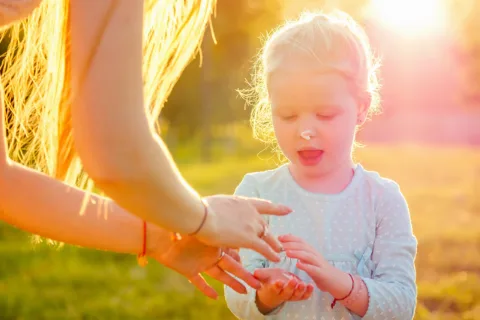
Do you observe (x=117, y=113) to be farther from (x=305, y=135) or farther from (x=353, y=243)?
(x=353, y=243)

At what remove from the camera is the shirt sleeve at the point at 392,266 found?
9.10ft

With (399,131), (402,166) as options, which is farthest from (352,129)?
(399,131)

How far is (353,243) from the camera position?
2.86 meters

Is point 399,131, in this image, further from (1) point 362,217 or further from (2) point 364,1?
(1) point 362,217

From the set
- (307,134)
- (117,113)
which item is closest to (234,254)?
(307,134)

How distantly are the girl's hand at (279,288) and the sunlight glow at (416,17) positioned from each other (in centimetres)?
1643

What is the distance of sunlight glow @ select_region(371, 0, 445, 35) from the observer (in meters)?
21.0

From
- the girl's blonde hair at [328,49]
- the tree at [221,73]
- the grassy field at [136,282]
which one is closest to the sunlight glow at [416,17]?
the tree at [221,73]

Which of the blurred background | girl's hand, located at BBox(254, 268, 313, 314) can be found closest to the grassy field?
the blurred background

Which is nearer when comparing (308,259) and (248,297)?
(308,259)

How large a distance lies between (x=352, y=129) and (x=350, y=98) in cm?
11

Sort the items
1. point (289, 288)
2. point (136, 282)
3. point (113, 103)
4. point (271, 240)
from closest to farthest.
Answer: point (113, 103) < point (271, 240) < point (289, 288) < point (136, 282)

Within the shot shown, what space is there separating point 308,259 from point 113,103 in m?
0.98

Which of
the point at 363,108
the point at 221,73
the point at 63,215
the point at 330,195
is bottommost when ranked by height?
the point at 63,215
